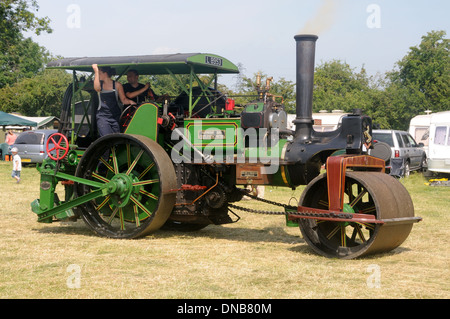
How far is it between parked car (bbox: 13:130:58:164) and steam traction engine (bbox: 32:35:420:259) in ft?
47.9

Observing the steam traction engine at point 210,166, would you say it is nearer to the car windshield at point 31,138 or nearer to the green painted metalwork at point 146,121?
the green painted metalwork at point 146,121

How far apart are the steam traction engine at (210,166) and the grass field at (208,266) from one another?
1.07ft

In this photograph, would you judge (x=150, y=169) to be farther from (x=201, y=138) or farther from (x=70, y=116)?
A: (x=70, y=116)

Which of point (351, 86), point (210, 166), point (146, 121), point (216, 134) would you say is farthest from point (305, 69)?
point (351, 86)

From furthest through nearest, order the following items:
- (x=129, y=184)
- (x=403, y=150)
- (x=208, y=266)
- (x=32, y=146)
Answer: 1. (x=32, y=146)
2. (x=403, y=150)
3. (x=129, y=184)
4. (x=208, y=266)

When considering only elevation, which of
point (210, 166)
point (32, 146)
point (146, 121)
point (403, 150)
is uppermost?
point (146, 121)

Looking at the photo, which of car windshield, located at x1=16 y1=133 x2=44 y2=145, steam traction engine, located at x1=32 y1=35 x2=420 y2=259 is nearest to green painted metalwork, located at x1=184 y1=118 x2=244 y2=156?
steam traction engine, located at x1=32 y1=35 x2=420 y2=259

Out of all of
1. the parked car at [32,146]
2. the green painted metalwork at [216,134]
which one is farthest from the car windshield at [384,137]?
the green painted metalwork at [216,134]

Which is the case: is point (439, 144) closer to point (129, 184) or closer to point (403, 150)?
point (403, 150)

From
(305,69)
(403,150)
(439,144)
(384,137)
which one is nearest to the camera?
(305,69)

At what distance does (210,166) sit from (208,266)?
78.2 inches

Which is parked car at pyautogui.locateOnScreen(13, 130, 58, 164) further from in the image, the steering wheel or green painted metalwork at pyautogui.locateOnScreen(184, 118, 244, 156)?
green painted metalwork at pyautogui.locateOnScreen(184, 118, 244, 156)

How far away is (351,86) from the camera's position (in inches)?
2323

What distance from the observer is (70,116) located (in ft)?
28.9
